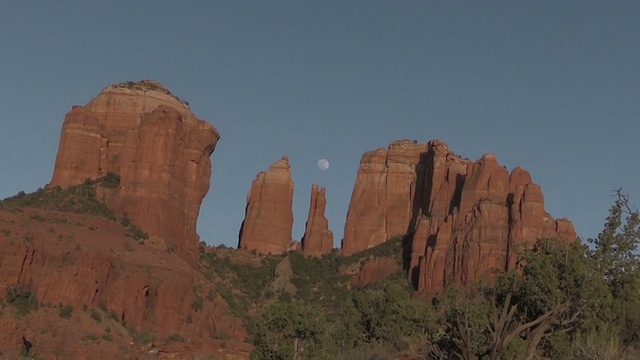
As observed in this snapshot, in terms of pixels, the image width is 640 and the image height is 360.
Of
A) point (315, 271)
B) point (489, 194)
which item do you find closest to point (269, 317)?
point (489, 194)

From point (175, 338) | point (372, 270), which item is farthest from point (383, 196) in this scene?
point (175, 338)

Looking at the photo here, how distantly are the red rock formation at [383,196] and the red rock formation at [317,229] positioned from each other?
9.17 feet

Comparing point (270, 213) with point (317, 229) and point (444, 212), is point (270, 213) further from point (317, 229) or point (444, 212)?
point (444, 212)

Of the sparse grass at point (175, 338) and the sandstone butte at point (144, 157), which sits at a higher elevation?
the sandstone butte at point (144, 157)

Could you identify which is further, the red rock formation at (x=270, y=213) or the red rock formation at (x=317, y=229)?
the red rock formation at (x=317, y=229)

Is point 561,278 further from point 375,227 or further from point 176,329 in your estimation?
point 375,227

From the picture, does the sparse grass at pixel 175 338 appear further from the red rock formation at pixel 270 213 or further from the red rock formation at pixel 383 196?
the red rock formation at pixel 383 196

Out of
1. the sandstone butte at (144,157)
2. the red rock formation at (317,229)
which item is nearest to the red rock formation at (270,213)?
the red rock formation at (317,229)

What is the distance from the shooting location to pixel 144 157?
9438 centimetres

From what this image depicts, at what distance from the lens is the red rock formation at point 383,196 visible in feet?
462

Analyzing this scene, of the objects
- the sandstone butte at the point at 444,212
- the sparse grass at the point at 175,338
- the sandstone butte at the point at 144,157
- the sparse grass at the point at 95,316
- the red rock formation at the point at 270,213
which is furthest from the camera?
the red rock formation at the point at 270,213

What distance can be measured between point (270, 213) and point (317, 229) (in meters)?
7.81

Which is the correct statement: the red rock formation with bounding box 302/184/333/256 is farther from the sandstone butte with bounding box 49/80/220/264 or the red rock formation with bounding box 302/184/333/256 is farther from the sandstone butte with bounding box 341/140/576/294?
the sandstone butte with bounding box 49/80/220/264

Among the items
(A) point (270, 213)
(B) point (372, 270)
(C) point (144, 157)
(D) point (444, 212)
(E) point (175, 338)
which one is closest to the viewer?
(E) point (175, 338)
